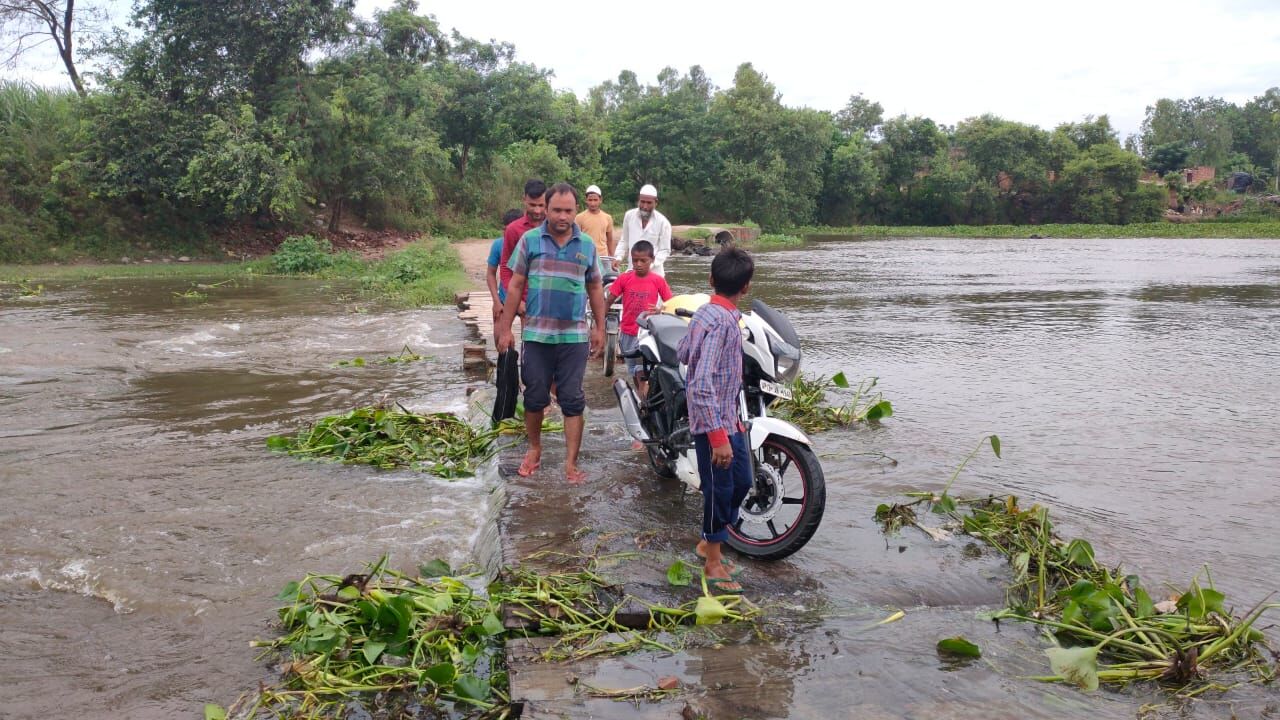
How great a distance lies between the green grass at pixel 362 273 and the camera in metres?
17.5

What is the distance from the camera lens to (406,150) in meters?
24.3

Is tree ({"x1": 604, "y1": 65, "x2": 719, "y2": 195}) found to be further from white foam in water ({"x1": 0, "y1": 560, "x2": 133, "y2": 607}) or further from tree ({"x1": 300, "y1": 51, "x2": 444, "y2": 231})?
white foam in water ({"x1": 0, "y1": 560, "x2": 133, "y2": 607})

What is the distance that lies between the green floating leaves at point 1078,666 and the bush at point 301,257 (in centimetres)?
2174

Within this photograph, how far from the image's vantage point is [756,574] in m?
4.04

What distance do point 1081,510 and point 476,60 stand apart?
35766 millimetres

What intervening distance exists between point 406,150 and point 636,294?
19.5 m

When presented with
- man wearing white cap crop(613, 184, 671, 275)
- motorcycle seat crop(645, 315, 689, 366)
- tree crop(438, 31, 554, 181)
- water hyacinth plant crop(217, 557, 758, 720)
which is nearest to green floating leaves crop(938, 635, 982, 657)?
water hyacinth plant crop(217, 557, 758, 720)

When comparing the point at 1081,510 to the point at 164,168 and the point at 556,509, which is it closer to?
the point at 556,509

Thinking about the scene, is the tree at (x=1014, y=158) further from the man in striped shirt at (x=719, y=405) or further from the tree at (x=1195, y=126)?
the man in striped shirt at (x=719, y=405)

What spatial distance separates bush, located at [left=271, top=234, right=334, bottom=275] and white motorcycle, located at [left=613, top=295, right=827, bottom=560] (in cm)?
1921

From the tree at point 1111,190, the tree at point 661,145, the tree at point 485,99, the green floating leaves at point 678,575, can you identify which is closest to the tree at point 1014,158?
the tree at point 1111,190

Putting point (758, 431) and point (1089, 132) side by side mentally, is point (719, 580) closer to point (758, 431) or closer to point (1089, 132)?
point (758, 431)

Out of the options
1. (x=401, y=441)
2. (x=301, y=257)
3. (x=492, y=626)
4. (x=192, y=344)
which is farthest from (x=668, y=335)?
(x=301, y=257)

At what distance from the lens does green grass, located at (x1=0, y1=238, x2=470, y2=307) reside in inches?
688
